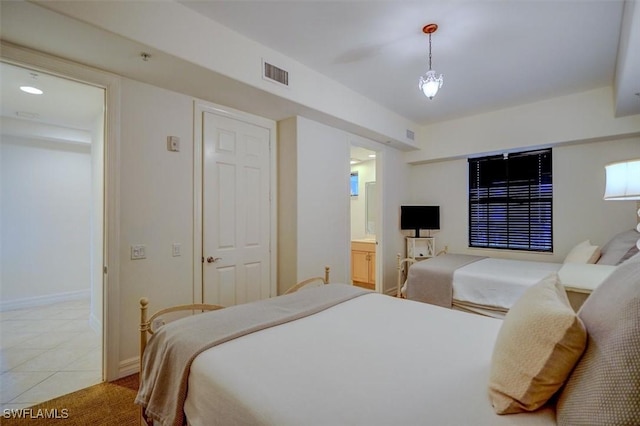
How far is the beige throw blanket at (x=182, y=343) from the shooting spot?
1298 millimetres

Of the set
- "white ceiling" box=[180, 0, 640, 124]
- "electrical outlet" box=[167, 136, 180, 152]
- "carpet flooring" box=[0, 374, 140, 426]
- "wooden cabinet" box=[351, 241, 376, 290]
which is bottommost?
"carpet flooring" box=[0, 374, 140, 426]

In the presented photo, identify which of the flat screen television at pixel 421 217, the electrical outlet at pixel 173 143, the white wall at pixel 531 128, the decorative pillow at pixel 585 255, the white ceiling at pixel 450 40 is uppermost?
the white ceiling at pixel 450 40

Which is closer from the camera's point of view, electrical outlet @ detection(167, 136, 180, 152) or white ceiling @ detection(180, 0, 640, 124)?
white ceiling @ detection(180, 0, 640, 124)

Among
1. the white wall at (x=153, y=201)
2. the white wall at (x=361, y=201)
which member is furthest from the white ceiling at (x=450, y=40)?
the white wall at (x=361, y=201)

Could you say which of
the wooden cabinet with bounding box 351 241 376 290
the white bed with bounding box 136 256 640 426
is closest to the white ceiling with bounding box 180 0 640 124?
the white bed with bounding box 136 256 640 426

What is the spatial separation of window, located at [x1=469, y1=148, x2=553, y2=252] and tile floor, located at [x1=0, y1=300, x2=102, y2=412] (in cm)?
517

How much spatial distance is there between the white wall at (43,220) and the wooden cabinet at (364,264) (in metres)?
4.50

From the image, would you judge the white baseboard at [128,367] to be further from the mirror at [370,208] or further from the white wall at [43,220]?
the mirror at [370,208]

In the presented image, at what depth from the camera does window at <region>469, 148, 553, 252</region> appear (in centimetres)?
412

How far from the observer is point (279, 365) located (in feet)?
3.96

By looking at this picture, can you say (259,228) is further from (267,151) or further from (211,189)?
(267,151)

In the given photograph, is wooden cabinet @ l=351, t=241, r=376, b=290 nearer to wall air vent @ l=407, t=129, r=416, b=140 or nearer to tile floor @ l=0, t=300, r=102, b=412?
wall air vent @ l=407, t=129, r=416, b=140

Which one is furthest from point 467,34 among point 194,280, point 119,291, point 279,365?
point 119,291

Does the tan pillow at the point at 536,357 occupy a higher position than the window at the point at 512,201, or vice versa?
the window at the point at 512,201
